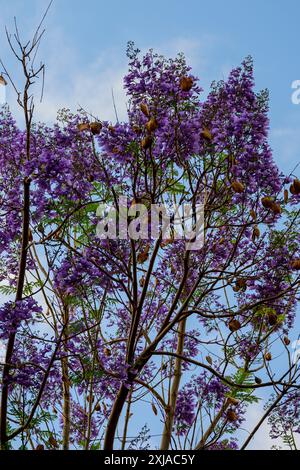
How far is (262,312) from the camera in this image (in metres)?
7.71

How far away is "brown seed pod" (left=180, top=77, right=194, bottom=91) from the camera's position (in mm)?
6734

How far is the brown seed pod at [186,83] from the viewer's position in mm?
6734

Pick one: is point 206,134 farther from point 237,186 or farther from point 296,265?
point 296,265

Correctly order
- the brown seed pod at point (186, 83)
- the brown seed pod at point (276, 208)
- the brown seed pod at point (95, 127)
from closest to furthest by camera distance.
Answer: the brown seed pod at point (186, 83) → the brown seed pod at point (95, 127) → the brown seed pod at point (276, 208)

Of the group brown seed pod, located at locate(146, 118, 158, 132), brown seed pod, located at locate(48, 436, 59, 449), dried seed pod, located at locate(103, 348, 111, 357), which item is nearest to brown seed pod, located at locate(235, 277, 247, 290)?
dried seed pod, located at locate(103, 348, 111, 357)

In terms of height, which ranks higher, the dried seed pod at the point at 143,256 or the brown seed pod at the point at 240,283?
the dried seed pod at the point at 143,256

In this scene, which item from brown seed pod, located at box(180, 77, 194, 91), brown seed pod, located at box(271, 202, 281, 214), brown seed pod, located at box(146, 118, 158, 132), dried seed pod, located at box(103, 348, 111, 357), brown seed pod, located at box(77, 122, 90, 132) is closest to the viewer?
brown seed pod, located at box(146, 118, 158, 132)

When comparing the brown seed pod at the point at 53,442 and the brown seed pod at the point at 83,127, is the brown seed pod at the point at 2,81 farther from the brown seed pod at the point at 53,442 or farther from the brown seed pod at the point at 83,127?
the brown seed pod at the point at 53,442

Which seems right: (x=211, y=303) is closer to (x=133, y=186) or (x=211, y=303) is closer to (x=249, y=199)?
(x=249, y=199)

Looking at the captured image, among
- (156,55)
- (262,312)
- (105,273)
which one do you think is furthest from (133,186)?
(262,312)

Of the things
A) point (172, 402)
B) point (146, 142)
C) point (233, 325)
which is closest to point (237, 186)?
point (146, 142)

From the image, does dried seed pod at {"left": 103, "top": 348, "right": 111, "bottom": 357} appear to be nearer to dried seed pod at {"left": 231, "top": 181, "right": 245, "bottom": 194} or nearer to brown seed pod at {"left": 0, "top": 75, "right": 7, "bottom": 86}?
dried seed pod at {"left": 231, "top": 181, "right": 245, "bottom": 194}

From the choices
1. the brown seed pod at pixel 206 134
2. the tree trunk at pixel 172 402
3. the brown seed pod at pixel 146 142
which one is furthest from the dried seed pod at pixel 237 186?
the tree trunk at pixel 172 402
